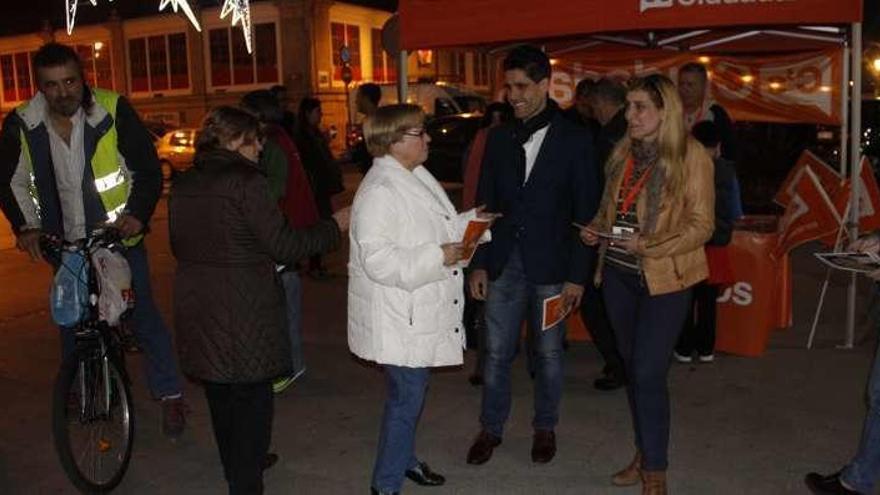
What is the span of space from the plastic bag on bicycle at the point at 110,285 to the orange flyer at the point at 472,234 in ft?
5.84

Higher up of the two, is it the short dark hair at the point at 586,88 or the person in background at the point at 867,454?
the short dark hair at the point at 586,88

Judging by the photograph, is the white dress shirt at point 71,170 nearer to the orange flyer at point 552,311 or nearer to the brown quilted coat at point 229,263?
the brown quilted coat at point 229,263

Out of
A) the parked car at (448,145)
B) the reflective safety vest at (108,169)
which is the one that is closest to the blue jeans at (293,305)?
the reflective safety vest at (108,169)

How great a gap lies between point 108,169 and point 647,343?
2826 mm

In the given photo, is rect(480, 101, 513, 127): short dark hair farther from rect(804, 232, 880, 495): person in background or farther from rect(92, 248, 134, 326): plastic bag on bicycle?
rect(804, 232, 880, 495): person in background

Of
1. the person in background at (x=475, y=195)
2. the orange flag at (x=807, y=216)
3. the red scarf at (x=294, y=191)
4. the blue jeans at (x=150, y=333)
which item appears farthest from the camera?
the orange flag at (x=807, y=216)

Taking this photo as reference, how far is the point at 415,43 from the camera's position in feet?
20.0

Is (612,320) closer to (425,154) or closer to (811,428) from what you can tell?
(425,154)

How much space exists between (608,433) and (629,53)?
16.0 feet

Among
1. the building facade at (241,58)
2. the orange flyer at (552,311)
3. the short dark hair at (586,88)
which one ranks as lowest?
the orange flyer at (552,311)

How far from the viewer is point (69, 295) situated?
13.6ft

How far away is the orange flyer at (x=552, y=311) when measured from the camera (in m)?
4.11

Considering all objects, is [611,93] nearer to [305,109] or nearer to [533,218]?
[533,218]

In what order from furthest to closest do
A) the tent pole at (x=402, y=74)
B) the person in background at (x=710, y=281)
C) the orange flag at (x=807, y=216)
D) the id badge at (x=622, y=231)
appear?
the tent pole at (x=402, y=74), the orange flag at (x=807, y=216), the person in background at (x=710, y=281), the id badge at (x=622, y=231)
